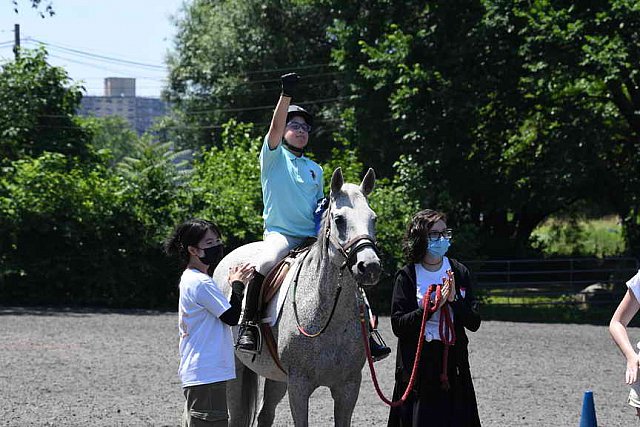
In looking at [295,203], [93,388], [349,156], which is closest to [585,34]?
[349,156]

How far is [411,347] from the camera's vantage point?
19.9 feet

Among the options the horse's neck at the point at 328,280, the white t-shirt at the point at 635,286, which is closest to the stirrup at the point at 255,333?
the horse's neck at the point at 328,280

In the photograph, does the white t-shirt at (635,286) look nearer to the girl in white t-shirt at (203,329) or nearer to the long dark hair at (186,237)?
the girl in white t-shirt at (203,329)

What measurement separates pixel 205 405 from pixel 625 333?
2406mm

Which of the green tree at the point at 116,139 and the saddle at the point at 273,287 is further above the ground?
the green tree at the point at 116,139

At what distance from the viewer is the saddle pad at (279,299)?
6.92 meters

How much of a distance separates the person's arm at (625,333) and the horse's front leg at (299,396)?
2224mm

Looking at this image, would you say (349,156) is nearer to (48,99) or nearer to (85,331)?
(85,331)

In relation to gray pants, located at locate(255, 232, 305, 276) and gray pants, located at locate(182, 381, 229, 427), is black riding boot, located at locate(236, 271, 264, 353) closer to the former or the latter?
gray pants, located at locate(255, 232, 305, 276)

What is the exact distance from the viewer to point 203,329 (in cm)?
568

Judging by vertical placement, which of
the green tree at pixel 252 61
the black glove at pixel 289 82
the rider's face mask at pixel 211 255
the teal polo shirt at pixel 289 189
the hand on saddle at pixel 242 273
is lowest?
the hand on saddle at pixel 242 273

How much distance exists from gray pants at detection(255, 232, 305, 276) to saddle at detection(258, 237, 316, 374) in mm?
38

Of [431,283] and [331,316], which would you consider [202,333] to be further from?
[431,283]

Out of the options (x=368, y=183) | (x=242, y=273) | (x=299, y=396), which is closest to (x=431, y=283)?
(x=368, y=183)
